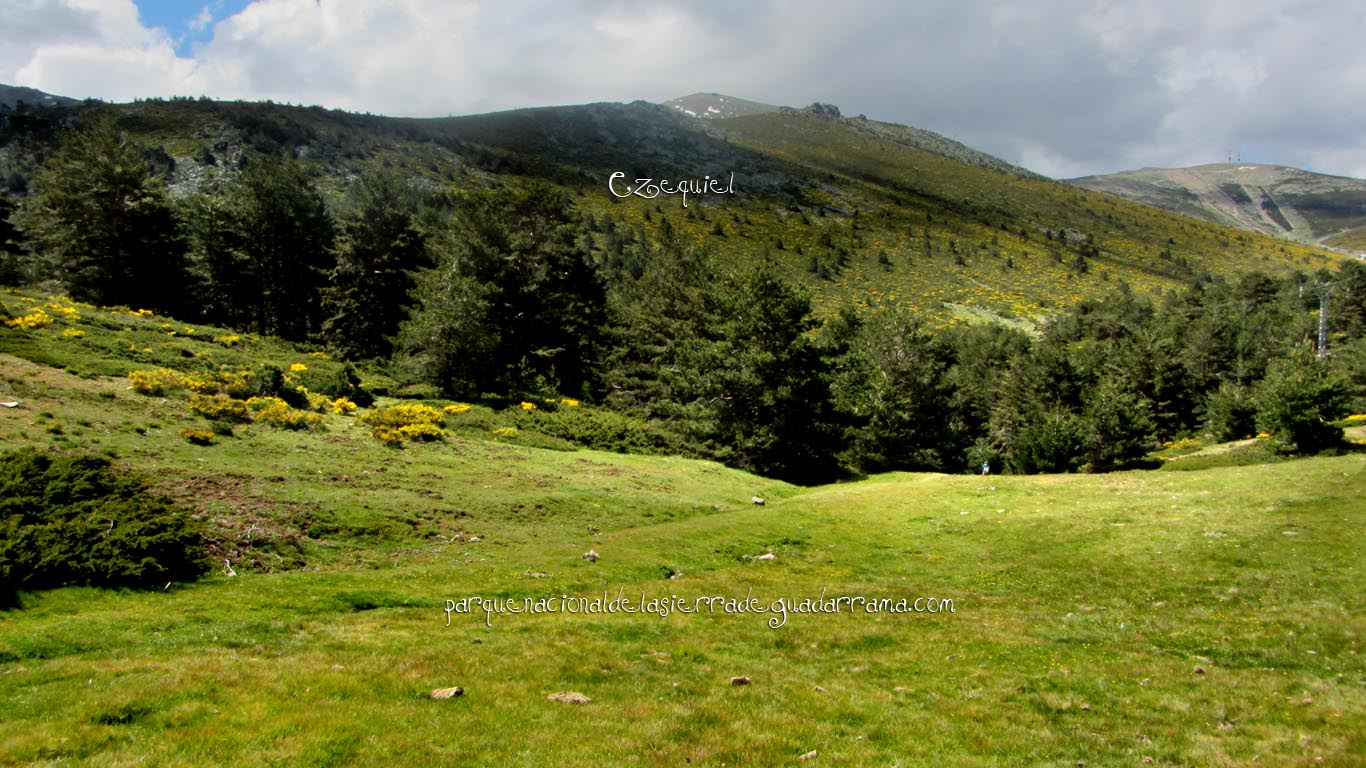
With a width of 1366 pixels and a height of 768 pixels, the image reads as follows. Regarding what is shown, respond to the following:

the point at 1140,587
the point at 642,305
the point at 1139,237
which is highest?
the point at 1139,237

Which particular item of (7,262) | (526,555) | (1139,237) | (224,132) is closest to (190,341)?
(526,555)

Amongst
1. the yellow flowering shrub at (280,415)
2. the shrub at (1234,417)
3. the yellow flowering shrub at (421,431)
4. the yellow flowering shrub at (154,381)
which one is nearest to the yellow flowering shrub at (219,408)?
the yellow flowering shrub at (280,415)

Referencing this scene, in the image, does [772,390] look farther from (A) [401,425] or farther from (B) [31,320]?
(B) [31,320]

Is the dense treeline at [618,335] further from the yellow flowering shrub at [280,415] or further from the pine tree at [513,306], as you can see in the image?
the yellow flowering shrub at [280,415]

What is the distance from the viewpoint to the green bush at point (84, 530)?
1221 centimetres

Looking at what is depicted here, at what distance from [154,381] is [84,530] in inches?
621

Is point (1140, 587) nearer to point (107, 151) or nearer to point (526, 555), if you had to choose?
point (526, 555)

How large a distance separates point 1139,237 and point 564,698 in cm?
17740

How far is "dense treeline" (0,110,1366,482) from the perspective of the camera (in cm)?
4288

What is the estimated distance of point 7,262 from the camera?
5591 cm

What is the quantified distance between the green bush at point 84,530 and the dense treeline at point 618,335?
27011 mm

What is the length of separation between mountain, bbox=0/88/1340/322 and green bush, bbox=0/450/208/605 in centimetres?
6218

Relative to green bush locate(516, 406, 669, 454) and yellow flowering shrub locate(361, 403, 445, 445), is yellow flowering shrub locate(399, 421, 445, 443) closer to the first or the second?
yellow flowering shrub locate(361, 403, 445, 445)

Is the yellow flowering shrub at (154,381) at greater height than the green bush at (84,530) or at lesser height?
greater
